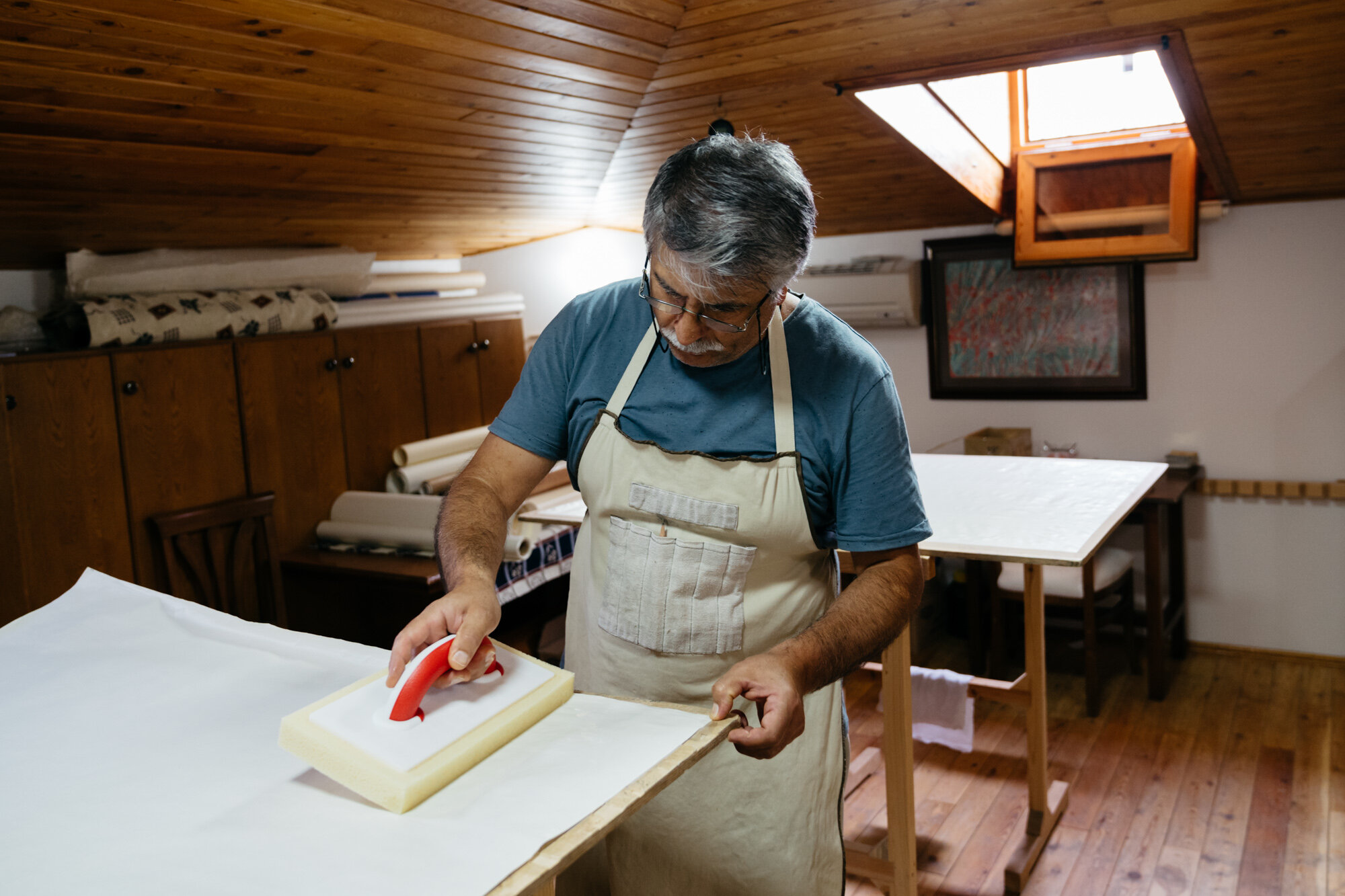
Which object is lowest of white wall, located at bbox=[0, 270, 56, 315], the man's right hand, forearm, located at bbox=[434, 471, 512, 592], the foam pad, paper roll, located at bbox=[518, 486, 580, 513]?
paper roll, located at bbox=[518, 486, 580, 513]

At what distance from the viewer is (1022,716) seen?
3.81 m

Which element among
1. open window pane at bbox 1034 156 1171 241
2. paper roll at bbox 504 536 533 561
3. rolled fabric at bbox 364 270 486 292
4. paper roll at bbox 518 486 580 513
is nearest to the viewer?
paper roll at bbox 504 536 533 561

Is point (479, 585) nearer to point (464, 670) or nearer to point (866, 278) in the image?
point (464, 670)

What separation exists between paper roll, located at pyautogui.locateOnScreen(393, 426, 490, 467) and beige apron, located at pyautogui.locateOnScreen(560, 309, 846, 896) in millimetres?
2183

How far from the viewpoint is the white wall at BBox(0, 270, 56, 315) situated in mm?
3021

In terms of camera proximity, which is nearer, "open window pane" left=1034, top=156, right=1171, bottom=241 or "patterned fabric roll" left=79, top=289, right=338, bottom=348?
"patterned fabric roll" left=79, top=289, right=338, bottom=348

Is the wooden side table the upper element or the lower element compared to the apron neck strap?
lower

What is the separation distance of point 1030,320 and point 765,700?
3621mm

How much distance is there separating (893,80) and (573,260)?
2.18 metres

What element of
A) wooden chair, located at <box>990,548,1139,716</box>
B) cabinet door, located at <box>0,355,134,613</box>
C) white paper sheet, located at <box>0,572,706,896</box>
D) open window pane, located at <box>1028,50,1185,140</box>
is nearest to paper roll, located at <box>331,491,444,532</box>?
cabinet door, located at <box>0,355,134,613</box>

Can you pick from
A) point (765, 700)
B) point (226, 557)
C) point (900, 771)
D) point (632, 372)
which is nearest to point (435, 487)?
point (226, 557)

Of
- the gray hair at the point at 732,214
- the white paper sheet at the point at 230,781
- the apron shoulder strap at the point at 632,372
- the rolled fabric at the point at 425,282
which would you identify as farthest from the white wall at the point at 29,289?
the gray hair at the point at 732,214

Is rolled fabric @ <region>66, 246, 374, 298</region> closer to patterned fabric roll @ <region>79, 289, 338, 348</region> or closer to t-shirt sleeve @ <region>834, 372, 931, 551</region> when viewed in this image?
patterned fabric roll @ <region>79, 289, 338, 348</region>

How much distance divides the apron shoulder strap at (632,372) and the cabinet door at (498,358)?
2.67 m
